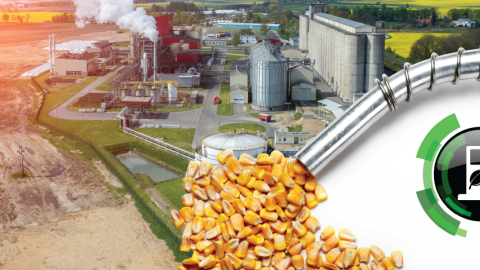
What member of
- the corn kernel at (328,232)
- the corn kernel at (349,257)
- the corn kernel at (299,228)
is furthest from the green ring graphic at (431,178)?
the corn kernel at (299,228)

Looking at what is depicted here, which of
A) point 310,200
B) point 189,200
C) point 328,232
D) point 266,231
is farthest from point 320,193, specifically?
point 189,200

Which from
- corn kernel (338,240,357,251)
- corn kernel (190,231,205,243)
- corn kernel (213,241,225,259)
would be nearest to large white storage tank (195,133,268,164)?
corn kernel (190,231,205,243)

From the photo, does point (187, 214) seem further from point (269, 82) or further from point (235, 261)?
point (269, 82)

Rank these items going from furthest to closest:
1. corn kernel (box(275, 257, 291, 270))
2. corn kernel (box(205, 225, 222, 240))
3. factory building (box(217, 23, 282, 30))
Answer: factory building (box(217, 23, 282, 30)) → corn kernel (box(205, 225, 222, 240)) → corn kernel (box(275, 257, 291, 270))

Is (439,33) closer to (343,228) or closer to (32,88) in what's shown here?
(32,88)

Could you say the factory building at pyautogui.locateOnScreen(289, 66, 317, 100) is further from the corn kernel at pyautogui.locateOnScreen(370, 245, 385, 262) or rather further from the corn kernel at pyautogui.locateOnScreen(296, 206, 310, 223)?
the corn kernel at pyautogui.locateOnScreen(370, 245, 385, 262)
